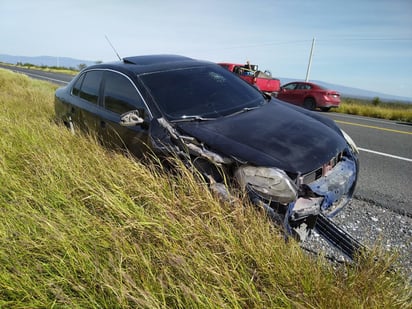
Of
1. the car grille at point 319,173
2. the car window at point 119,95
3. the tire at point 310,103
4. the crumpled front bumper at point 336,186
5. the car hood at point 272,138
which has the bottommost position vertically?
the tire at point 310,103

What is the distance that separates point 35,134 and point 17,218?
1.83 metres

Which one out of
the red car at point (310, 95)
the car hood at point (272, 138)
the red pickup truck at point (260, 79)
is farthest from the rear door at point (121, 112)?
the red car at point (310, 95)

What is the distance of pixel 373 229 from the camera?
2.52m

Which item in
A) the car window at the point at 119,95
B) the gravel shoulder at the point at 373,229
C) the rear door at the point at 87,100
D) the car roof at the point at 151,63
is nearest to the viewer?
the gravel shoulder at the point at 373,229

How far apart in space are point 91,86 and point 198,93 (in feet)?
5.67

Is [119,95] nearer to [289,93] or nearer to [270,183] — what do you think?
[270,183]

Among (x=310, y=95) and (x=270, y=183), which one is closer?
(x=270, y=183)

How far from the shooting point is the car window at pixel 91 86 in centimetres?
349

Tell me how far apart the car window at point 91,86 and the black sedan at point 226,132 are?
0.7 inches

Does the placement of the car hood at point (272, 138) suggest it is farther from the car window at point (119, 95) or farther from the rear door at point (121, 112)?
the car window at point (119, 95)

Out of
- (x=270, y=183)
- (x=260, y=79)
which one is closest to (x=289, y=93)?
(x=260, y=79)

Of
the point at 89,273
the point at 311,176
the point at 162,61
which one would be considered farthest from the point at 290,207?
the point at 162,61

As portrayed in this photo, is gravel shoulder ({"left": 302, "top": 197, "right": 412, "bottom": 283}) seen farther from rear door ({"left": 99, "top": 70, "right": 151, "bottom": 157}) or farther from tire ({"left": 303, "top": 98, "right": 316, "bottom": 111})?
tire ({"left": 303, "top": 98, "right": 316, "bottom": 111})

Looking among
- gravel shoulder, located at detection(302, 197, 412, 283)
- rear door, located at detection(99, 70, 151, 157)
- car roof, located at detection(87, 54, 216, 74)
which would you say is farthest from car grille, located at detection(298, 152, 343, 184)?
car roof, located at detection(87, 54, 216, 74)
